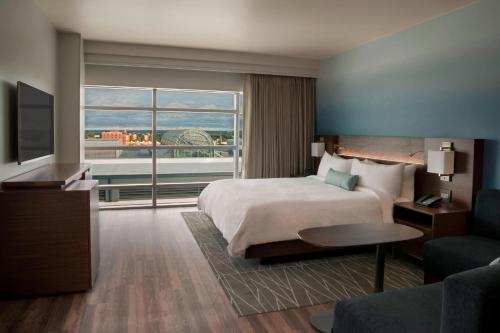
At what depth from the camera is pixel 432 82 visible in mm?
4098

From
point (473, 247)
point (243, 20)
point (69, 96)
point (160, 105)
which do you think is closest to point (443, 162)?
point (473, 247)

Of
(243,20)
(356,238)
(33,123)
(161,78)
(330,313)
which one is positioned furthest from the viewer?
(161,78)

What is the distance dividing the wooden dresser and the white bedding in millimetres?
1326

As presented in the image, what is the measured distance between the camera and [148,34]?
191 inches

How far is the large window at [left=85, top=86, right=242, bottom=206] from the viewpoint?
613 cm

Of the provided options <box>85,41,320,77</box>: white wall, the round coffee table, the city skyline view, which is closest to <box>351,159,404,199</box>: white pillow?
the round coffee table

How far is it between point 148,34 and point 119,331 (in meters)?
3.77

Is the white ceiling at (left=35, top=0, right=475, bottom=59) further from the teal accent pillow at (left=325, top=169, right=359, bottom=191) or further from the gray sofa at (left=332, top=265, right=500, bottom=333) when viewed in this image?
the gray sofa at (left=332, top=265, right=500, bottom=333)

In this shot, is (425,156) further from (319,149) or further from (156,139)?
(156,139)

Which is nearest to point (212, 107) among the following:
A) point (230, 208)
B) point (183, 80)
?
point (183, 80)

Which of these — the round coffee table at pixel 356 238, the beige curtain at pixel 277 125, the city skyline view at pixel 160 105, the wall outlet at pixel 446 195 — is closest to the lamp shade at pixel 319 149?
the beige curtain at pixel 277 125

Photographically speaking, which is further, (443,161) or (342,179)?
(342,179)

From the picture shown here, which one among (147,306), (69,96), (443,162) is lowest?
(147,306)

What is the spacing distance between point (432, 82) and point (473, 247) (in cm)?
201
